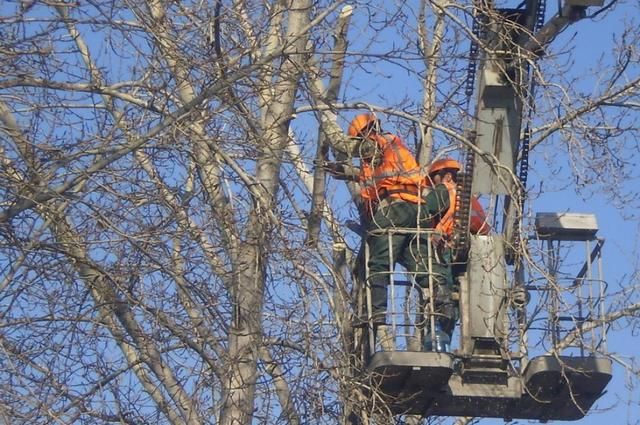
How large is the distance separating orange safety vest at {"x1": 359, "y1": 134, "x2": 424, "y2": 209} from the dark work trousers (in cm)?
8

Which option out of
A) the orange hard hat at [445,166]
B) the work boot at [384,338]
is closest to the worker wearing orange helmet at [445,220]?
the orange hard hat at [445,166]

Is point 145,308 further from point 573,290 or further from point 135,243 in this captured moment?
point 573,290

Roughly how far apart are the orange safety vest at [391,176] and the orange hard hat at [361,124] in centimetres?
10

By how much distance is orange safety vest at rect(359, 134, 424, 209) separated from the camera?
1073 cm

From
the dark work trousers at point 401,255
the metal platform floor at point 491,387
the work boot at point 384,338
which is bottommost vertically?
the metal platform floor at point 491,387

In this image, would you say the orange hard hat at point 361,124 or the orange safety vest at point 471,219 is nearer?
the orange hard hat at point 361,124

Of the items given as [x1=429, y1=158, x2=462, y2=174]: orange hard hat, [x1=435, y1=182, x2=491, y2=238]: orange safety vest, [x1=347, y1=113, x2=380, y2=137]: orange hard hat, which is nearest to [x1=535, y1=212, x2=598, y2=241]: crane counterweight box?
[x1=435, y1=182, x2=491, y2=238]: orange safety vest

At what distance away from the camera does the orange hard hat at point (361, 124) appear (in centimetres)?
1055

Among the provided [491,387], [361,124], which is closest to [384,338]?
[491,387]

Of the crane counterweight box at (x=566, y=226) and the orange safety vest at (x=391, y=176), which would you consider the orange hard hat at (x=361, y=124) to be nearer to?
the orange safety vest at (x=391, y=176)

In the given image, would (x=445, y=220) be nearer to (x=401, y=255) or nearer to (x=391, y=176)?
(x=401, y=255)

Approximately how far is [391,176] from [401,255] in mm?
1009

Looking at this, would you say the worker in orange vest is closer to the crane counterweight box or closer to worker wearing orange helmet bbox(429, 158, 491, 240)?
worker wearing orange helmet bbox(429, 158, 491, 240)

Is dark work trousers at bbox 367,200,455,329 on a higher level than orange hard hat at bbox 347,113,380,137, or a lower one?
lower
